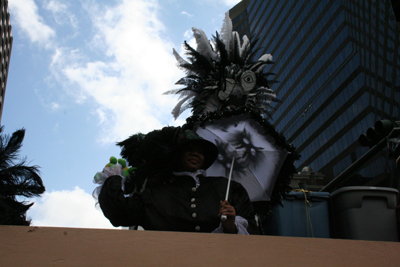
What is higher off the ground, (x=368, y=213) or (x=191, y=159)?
(x=191, y=159)

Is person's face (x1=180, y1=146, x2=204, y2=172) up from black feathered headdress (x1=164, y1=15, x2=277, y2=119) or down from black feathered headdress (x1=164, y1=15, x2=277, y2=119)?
down

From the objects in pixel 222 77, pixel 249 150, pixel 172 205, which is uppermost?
pixel 222 77

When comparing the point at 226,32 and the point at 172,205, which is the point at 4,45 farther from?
the point at 172,205

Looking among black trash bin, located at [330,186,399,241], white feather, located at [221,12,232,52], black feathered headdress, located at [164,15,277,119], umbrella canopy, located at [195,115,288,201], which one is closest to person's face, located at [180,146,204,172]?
umbrella canopy, located at [195,115,288,201]

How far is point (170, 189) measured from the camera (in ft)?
9.54

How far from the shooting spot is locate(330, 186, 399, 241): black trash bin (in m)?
3.31

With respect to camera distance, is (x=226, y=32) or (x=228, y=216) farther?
(x=226, y=32)

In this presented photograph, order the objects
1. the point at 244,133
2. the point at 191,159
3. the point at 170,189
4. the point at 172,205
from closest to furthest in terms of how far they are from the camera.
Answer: the point at 172,205 < the point at 170,189 < the point at 191,159 < the point at 244,133

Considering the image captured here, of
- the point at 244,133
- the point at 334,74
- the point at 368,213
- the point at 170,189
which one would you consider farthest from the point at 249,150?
the point at 334,74

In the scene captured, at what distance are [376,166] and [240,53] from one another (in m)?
32.6

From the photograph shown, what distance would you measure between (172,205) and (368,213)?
1792 mm

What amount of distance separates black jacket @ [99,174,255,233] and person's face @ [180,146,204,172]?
12cm

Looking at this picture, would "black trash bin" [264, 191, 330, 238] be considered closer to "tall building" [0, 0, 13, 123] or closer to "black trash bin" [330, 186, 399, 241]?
"black trash bin" [330, 186, 399, 241]

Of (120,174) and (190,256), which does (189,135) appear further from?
(190,256)
